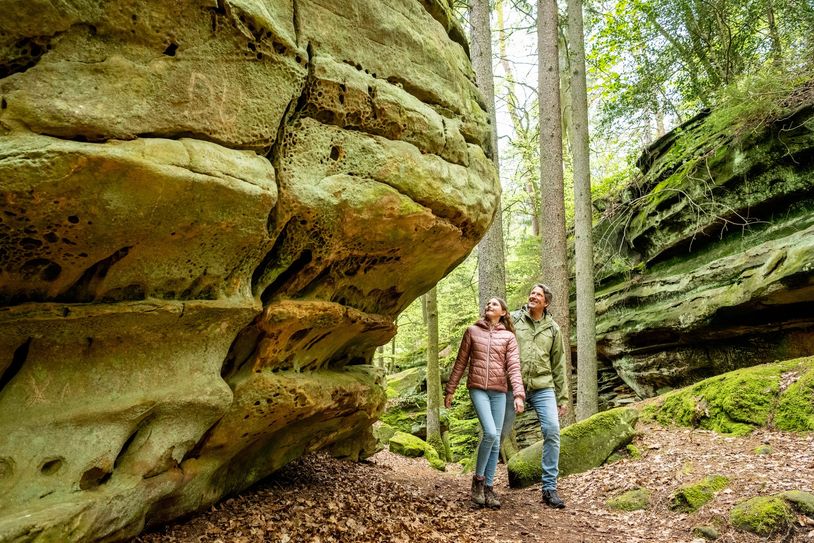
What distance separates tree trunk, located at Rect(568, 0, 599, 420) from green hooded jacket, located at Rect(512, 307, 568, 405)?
181 inches

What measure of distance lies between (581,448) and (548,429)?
201 cm

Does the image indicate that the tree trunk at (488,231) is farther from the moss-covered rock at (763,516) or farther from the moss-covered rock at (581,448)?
the moss-covered rock at (763,516)

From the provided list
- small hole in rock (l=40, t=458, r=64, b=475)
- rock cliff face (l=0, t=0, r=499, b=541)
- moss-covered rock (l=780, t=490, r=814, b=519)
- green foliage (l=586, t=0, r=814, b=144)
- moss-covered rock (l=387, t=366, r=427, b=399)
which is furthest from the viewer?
moss-covered rock (l=387, t=366, r=427, b=399)

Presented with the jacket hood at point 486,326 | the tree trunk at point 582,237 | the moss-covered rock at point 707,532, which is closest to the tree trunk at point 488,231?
the tree trunk at point 582,237

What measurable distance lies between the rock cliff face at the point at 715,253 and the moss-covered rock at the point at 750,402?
1.94 m

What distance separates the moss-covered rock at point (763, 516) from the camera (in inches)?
182

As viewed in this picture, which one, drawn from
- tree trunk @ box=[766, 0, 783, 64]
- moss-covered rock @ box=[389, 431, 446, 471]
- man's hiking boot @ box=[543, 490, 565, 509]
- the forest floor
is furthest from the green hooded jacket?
tree trunk @ box=[766, 0, 783, 64]

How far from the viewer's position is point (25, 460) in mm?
3311

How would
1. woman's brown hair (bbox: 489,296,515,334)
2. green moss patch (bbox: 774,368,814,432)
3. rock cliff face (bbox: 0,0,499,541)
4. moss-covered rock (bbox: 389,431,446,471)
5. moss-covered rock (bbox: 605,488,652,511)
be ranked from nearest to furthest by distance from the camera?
rock cliff face (bbox: 0,0,499,541) < moss-covered rock (bbox: 605,488,652,511) < woman's brown hair (bbox: 489,296,515,334) < green moss patch (bbox: 774,368,814,432) < moss-covered rock (bbox: 389,431,446,471)

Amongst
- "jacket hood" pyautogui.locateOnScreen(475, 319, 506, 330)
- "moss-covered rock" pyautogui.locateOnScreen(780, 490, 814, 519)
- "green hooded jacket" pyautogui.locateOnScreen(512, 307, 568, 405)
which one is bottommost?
"moss-covered rock" pyautogui.locateOnScreen(780, 490, 814, 519)

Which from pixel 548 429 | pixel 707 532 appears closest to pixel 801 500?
pixel 707 532

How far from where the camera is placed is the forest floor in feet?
15.0

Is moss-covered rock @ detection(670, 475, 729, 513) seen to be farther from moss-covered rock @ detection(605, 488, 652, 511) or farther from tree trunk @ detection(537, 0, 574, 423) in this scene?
tree trunk @ detection(537, 0, 574, 423)

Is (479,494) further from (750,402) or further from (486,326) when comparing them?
(750,402)
